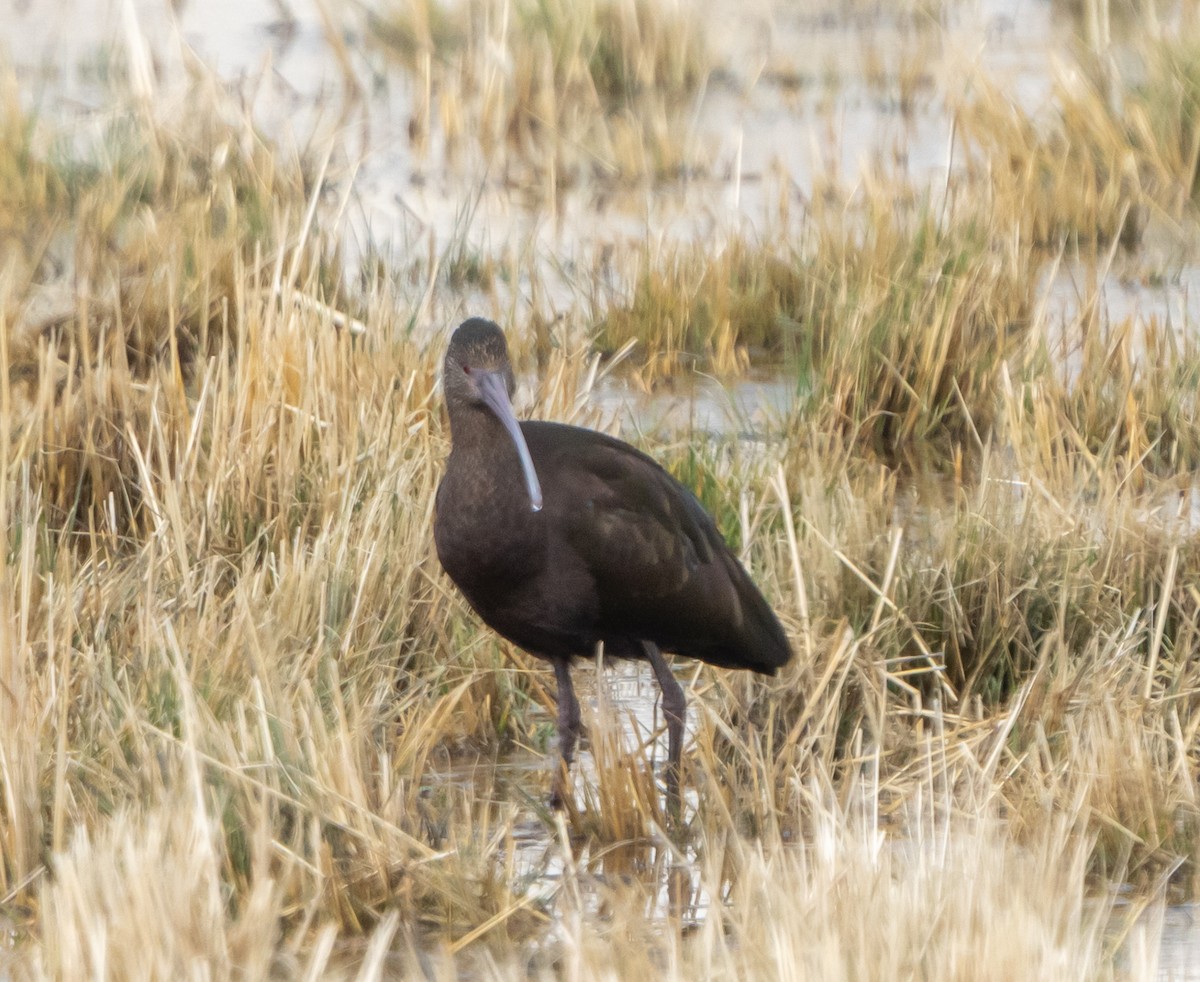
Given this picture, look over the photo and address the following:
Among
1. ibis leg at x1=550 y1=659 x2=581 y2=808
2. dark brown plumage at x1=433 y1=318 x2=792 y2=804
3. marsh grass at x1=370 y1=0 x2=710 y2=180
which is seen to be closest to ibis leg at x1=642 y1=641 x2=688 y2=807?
dark brown plumage at x1=433 y1=318 x2=792 y2=804

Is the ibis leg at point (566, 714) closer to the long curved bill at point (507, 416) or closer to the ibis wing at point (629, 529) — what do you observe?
the ibis wing at point (629, 529)

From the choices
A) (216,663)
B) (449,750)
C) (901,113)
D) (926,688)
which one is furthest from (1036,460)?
(901,113)

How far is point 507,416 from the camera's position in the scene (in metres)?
3.99

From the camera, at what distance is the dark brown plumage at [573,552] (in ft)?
13.1

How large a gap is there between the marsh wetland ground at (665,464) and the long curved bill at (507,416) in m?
0.46

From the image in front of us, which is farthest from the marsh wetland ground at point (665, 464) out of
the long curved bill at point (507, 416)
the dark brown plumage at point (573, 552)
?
the long curved bill at point (507, 416)

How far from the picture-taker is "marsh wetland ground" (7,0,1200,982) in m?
3.13

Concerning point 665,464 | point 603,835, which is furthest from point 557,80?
point 603,835

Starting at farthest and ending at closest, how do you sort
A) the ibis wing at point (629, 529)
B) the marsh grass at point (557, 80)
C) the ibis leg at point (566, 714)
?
the marsh grass at point (557, 80), the ibis leg at point (566, 714), the ibis wing at point (629, 529)

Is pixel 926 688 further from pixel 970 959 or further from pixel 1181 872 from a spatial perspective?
pixel 970 959

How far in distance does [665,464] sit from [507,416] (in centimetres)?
159

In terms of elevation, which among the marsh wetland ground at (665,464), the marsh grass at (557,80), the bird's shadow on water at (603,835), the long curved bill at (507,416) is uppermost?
the marsh grass at (557,80)

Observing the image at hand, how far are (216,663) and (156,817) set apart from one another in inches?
30.3

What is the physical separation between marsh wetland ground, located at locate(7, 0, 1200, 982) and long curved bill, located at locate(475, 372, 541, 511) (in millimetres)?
462
